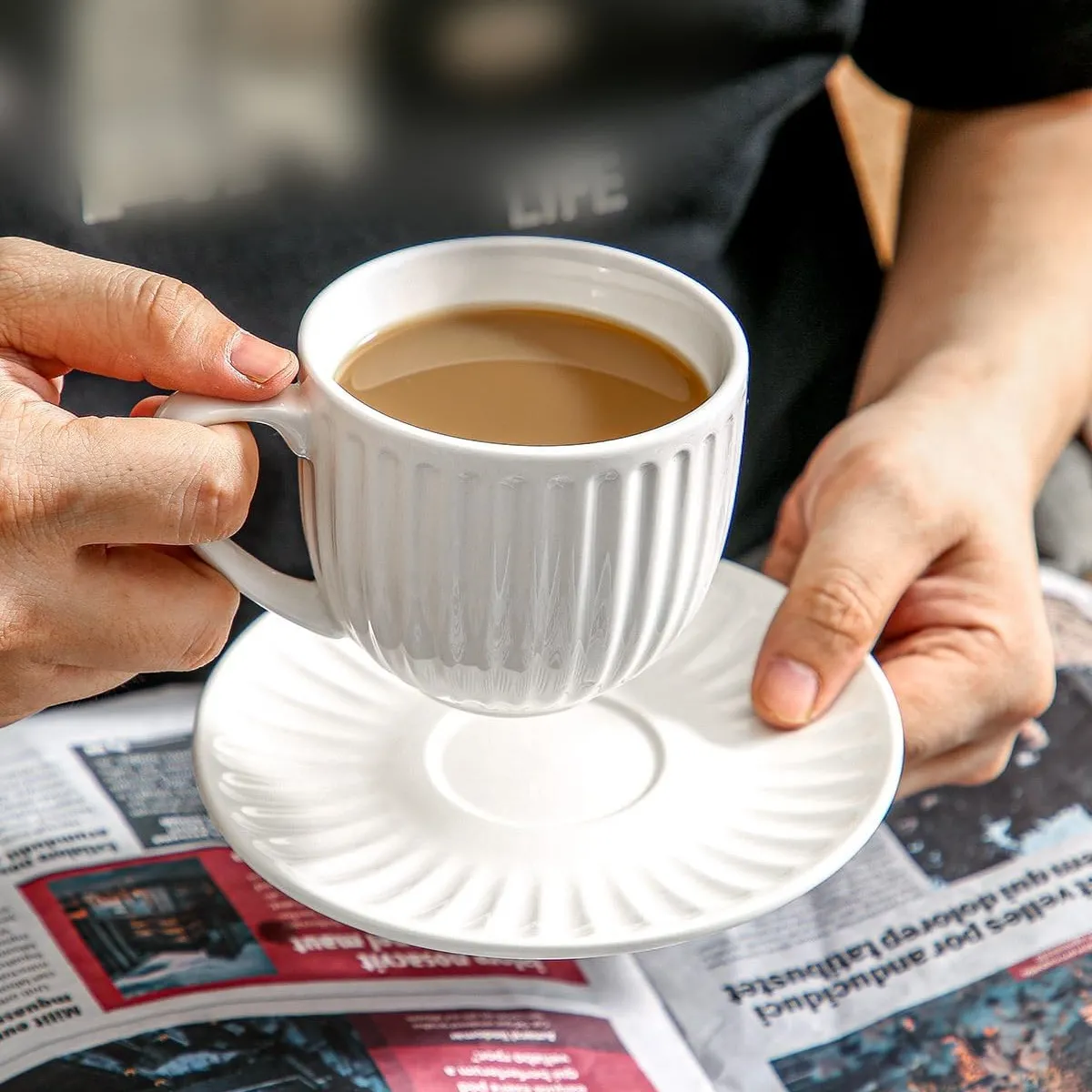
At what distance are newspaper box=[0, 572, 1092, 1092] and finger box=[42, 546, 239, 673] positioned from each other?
171mm

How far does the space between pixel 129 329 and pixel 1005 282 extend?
69 centimetres

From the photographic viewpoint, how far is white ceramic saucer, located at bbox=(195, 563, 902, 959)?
0.59 meters

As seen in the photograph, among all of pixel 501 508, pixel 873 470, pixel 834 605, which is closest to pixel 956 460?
pixel 873 470

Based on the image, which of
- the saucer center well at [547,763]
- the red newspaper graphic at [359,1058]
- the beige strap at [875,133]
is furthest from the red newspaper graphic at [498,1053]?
the beige strap at [875,133]

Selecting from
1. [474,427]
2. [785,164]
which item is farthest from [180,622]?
[785,164]

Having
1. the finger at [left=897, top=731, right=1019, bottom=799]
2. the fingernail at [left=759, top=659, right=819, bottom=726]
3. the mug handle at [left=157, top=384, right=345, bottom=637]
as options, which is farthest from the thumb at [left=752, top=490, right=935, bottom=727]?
the mug handle at [left=157, top=384, right=345, bottom=637]

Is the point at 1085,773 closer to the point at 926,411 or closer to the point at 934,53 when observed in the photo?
the point at 926,411

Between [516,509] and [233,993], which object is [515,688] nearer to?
[516,509]

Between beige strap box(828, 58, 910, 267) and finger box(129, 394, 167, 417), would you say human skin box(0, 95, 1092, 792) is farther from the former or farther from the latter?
beige strap box(828, 58, 910, 267)

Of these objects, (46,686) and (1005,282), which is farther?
(1005,282)

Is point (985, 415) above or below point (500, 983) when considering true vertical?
above

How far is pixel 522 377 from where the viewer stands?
2.09ft

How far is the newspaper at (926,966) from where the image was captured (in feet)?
2.16

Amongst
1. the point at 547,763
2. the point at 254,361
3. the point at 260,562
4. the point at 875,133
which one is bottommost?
the point at 875,133
